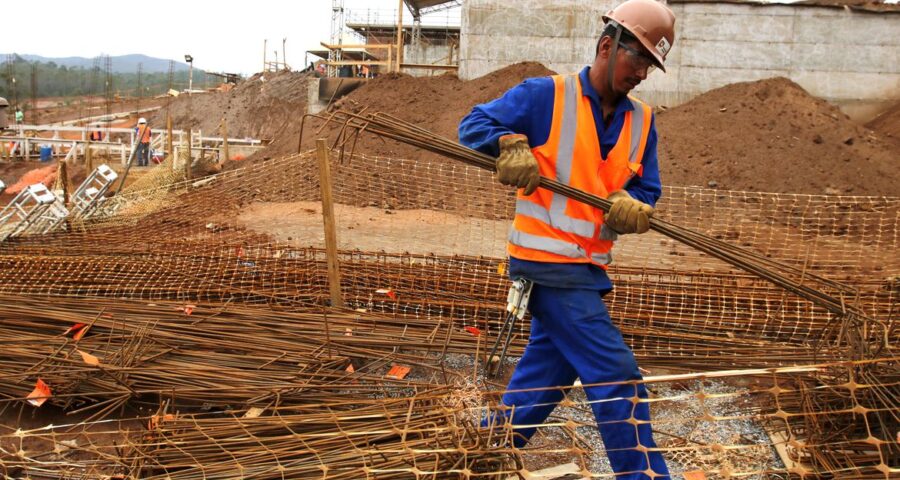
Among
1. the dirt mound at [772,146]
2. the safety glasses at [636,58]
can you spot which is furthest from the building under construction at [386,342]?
the dirt mound at [772,146]

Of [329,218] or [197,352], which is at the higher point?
[329,218]

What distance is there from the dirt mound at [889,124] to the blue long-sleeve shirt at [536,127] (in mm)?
13815

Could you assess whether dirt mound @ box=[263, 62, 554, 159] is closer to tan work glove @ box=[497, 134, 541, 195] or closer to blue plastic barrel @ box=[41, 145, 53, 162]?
blue plastic barrel @ box=[41, 145, 53, 162]

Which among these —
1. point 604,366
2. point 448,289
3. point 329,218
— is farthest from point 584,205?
point 448,289

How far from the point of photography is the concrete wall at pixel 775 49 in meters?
15.2

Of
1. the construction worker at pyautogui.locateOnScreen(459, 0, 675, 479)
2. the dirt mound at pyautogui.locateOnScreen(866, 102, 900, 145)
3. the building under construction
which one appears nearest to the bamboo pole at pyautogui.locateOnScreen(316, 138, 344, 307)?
the building under construction

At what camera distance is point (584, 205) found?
2.54 metres

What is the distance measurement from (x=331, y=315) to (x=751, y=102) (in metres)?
12.2

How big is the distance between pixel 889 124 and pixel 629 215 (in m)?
15.2

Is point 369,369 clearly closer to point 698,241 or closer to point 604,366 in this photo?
point 604,366

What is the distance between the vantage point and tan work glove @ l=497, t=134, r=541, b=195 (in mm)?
2324

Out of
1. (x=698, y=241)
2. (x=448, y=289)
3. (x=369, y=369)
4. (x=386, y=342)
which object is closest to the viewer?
(x=698, y=241)

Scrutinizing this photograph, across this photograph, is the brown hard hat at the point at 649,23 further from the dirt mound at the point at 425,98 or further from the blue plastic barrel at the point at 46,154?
the blue plastic barrel at the point at 46,154

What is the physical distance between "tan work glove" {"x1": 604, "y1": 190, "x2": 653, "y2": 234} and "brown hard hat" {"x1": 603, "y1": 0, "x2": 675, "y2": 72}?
482 mm
